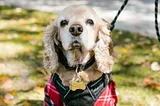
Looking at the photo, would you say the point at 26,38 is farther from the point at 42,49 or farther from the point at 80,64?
the point at 80,64

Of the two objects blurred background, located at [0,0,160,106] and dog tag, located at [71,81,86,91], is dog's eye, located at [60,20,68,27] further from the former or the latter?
blurred background, located at [0,0,160,106]

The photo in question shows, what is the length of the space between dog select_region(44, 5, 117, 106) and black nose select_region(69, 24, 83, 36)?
20 cm

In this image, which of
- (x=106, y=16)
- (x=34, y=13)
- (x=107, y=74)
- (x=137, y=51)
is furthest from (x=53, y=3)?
(x=107, y=74)

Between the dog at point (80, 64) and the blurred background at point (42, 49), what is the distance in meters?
1.02

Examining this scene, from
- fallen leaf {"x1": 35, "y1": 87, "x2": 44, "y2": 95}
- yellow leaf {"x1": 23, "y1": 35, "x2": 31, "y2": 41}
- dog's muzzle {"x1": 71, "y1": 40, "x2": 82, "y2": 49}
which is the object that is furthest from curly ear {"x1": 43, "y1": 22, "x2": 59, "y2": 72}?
yellow leaf {"x1": 23, "y1": 35, "x2": 31, "y2": 41}

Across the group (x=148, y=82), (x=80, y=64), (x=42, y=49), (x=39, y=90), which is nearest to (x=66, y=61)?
(x=80, y=64)

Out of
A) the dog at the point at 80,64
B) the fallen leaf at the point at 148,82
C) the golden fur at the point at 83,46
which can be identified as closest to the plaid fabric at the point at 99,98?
the dog at the point at 80,64

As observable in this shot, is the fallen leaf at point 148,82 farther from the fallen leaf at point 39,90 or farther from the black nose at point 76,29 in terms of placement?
the black nose at point 76,29

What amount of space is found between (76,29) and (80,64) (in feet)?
1.65

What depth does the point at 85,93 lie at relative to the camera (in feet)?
12.2

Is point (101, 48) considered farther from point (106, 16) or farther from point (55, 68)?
point (106, 16)

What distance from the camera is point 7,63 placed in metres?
5.71

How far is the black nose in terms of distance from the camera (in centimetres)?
329

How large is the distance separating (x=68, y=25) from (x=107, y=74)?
63 centimetres
